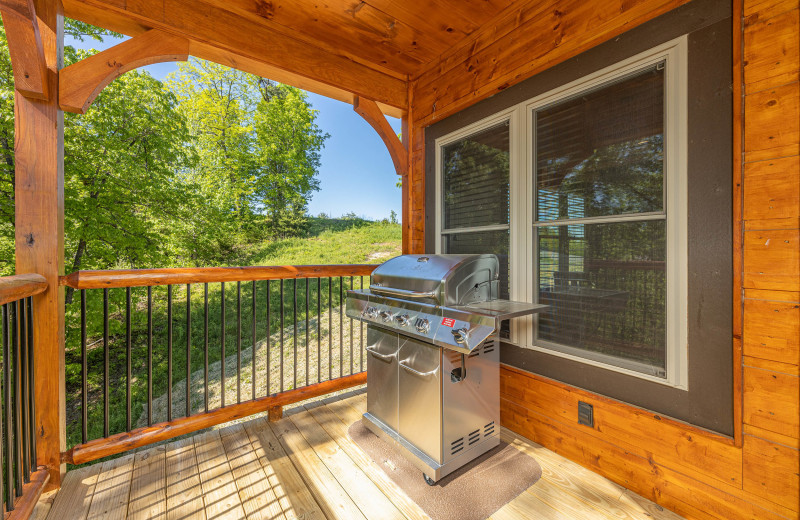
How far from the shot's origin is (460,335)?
1.42 meters

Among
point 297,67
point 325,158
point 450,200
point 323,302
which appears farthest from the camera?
point 325,158

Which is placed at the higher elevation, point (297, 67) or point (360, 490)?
point (297, 67)

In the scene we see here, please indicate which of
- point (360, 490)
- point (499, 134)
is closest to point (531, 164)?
point (499, 134)

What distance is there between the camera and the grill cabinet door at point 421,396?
157 centimetres

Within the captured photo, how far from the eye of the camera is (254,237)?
418 inches

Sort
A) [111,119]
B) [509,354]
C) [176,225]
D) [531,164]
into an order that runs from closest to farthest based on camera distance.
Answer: [531,164]
[509,354]
[111,119]
[176,225]

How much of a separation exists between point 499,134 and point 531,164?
381 mm

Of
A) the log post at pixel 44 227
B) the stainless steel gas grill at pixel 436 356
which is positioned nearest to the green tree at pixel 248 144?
the log post at pixel 44 227

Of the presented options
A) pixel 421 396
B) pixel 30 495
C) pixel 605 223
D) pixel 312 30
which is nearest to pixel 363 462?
pixel 421 396

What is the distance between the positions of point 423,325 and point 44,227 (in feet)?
6.47

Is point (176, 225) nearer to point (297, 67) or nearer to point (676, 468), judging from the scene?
point (297, 67)

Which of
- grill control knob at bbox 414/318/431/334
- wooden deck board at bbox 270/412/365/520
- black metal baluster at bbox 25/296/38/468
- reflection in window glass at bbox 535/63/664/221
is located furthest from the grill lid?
black metal baluster at bbox 25/296/38/468

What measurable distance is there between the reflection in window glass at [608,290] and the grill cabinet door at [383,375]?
3.05 ft

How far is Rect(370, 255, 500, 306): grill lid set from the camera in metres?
1.64
